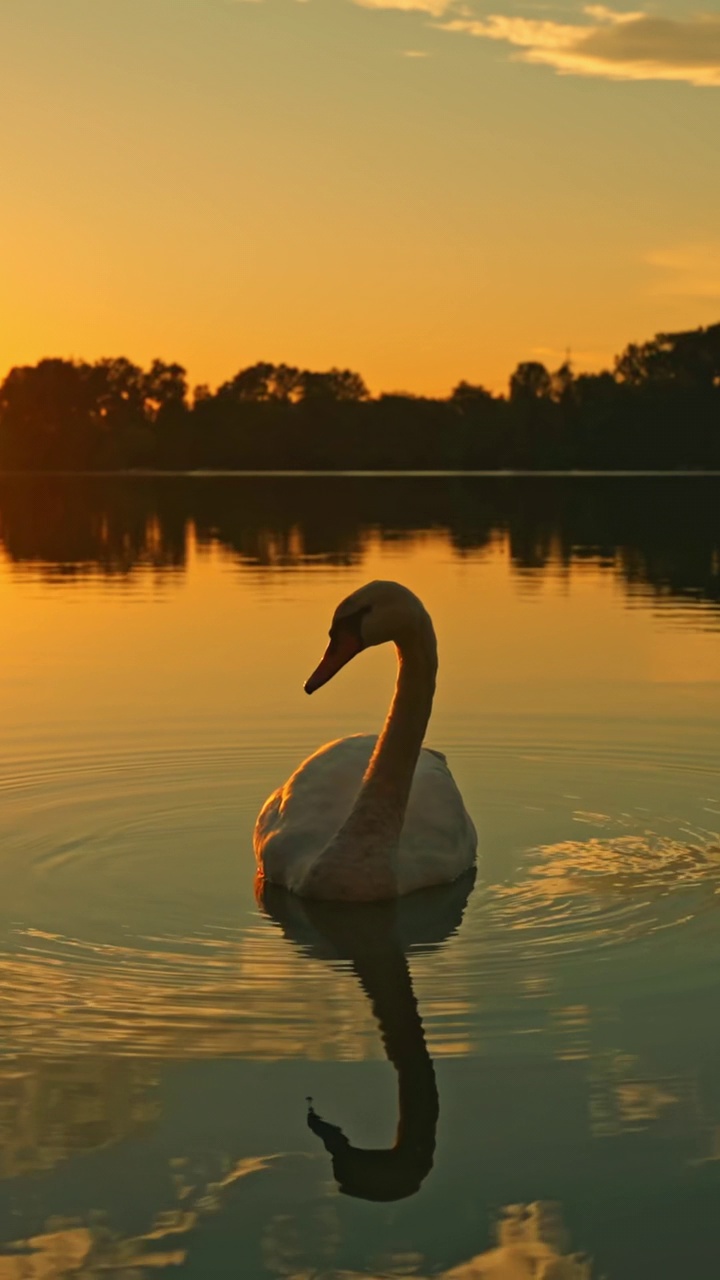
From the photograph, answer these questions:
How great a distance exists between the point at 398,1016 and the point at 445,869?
2293 millimetres

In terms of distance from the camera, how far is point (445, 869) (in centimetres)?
1030

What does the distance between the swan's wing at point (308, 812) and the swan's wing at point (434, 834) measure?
34 centimetres

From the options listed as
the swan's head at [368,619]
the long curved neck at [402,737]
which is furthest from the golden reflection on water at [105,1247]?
the swan's head at [368,619]

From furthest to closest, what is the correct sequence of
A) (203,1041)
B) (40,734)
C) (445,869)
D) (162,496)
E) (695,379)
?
(695,379)
(162,496)
(40,734)
(445,869)
(203,1041)

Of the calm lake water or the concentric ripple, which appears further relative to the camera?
the concentric ripple

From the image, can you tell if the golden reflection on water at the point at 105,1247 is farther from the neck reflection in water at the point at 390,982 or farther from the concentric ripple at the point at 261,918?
the concentric ripple at the point at 261,918

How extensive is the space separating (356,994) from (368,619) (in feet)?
7.65

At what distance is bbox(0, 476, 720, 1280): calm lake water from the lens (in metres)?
5.89

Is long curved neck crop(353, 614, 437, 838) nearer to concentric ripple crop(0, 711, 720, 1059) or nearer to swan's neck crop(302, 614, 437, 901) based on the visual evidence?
swan's neck crop(302, 614, 437, 901)

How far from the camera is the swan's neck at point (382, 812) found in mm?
9977

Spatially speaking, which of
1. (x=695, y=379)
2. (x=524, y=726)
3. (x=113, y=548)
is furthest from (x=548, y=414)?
(x=524, y=726)

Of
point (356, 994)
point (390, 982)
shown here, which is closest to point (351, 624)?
point (390, 982)

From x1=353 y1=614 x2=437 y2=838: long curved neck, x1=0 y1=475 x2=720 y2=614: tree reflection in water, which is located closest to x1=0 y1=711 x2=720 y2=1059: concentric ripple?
x1=353 y1=614 x2=437 y2=838: long curved neck

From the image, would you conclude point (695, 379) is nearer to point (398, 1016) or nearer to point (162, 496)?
point (162, 496)
